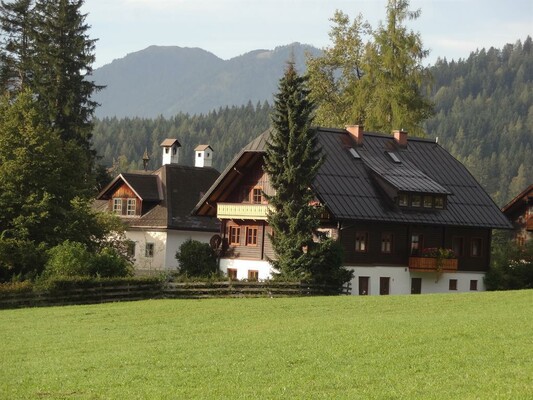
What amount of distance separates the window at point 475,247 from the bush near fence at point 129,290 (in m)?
Answer: 15.5

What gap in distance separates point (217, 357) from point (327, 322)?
9885 mm

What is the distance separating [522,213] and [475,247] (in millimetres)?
21454

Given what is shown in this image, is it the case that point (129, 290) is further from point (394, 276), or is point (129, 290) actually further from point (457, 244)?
point (457, 244)

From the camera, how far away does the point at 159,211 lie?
8181cm

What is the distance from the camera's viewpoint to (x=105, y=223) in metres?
69.9

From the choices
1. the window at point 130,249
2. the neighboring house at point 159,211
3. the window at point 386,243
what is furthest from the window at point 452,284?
the window at point 130,249

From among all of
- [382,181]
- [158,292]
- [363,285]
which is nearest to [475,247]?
[382,181]

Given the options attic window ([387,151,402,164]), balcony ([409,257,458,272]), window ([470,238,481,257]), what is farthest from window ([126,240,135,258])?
window ([470,238,481,257])

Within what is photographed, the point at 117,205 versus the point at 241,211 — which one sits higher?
the point at 117,205

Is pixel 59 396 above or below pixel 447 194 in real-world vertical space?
below

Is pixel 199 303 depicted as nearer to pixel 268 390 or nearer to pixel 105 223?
pixel 105 223

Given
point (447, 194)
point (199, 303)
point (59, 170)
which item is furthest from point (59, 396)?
point (447, 194)

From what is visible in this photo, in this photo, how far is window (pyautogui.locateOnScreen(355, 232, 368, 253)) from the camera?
205ft

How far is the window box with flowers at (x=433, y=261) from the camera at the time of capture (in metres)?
64.1
